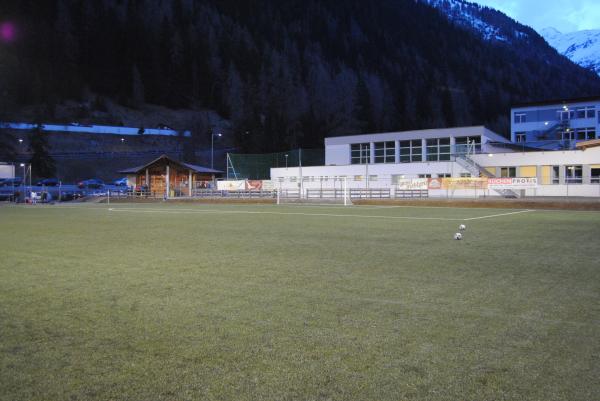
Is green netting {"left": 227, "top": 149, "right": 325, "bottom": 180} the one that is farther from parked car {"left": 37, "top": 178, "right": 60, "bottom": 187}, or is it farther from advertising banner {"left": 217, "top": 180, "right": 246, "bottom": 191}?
parked car {"left": 37, "top": 178, "right": 60, "bottom": 187}

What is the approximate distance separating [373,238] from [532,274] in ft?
17.4

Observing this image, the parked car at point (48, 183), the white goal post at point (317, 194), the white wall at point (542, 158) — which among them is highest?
the white wall at point (542, 158)

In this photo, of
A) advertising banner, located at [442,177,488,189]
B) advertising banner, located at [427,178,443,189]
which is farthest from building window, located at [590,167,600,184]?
advertising banner, located at [427,178,443,189]

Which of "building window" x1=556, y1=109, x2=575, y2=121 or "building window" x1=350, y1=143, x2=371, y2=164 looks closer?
"building window" x1=350, y1=143, x2=371, y2=164

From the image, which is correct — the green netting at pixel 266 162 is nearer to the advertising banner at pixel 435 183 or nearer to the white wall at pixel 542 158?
the white wall at pixel 542 158

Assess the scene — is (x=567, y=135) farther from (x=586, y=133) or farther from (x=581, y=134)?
(x=586, y=133)

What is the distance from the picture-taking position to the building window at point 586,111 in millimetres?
65375

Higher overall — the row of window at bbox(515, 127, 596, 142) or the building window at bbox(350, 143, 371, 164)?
the row of window at bbox(515, 127, 596, 142)

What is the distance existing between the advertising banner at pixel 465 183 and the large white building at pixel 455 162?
0.66 meters

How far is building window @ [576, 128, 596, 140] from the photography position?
65625 millimetres

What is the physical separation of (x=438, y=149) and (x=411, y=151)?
205 inches

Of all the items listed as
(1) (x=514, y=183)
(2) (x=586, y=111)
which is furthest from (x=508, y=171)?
(2) (x=586, y=111)

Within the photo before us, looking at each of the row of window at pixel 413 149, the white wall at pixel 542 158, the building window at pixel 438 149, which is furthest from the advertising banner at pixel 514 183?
the building window at pixel 438 149

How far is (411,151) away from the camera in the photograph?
5347 centimetres
